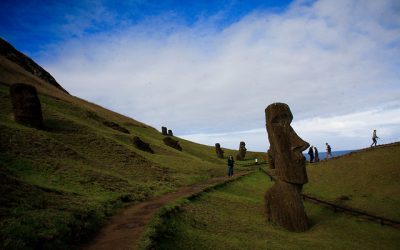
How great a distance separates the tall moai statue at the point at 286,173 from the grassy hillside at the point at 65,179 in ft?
26.3

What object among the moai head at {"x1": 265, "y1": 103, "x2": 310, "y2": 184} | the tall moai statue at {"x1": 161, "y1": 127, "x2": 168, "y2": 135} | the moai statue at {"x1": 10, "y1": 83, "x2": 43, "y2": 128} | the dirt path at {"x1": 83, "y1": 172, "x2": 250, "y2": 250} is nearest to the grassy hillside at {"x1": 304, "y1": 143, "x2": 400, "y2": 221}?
the moai head at {"x1": 265, "y1": 103, "x2": 310, "y2": 184}

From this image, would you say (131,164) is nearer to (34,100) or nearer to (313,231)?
(34,100)

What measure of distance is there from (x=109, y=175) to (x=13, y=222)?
40.6 feet

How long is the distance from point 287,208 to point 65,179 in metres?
12.7

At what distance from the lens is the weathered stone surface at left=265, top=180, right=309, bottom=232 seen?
48.4 ft

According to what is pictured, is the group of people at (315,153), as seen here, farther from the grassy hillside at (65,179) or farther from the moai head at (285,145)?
the moai head at (285,145)

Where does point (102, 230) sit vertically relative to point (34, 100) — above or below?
below

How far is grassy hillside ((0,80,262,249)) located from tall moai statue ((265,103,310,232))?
26.3 feet

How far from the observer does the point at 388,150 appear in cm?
2503

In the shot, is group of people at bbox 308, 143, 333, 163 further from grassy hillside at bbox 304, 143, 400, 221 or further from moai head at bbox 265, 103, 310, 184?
moai head at bbox 265, 103, 310, 184

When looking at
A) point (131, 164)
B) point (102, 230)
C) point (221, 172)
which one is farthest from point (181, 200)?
point (221, 172)

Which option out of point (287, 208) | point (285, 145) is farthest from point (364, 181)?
point (287, 208)

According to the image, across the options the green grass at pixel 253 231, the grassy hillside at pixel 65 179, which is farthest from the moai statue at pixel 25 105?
the green grass at pixel 253 231

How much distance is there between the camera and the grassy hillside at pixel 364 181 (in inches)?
696
